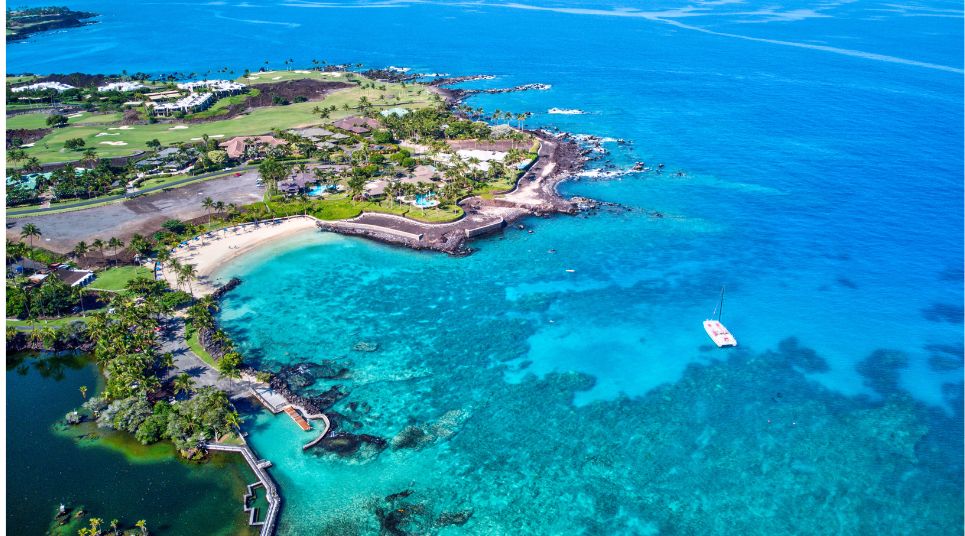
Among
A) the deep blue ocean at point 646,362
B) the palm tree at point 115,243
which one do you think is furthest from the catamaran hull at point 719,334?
the palm tree at point 115,243

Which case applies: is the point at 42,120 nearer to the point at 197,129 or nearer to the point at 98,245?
the point at 197,129

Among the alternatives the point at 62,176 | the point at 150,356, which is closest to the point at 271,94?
the point at 62,176

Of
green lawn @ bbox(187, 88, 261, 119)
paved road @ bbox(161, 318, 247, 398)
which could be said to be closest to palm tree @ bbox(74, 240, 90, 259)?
paved road @ bbox(161, 318, 247, 398)

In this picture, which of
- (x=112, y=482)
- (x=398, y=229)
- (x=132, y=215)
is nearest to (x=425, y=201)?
(x=398, y=229)

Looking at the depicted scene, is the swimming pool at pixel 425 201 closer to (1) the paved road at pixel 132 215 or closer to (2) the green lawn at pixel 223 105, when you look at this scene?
(1) the paved road at pixel 132 215

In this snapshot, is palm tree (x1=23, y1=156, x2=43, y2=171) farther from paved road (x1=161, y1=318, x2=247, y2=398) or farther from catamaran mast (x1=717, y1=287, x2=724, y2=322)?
catamaran mast (x1=717, y1=287, x2=724, y2=322)

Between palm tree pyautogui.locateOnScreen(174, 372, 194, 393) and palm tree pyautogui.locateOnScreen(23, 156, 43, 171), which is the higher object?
palm tree pyautogui.locateOnScreen(23, 156, 43, 171)

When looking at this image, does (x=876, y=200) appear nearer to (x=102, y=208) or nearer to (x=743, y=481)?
(x=743, y=481)
